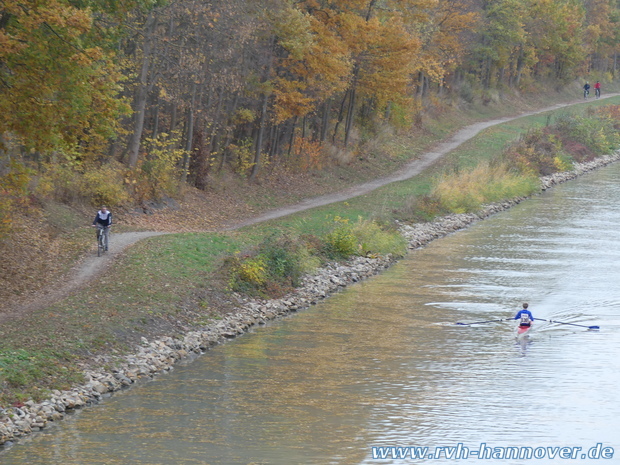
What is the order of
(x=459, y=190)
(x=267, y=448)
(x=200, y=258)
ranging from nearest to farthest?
(x=267, y=448) < (x=200, y=258) < (x=459, y=190)

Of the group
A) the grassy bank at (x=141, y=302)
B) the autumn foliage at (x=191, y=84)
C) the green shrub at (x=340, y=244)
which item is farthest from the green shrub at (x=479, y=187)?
the green shrub at (x=340, y=244)

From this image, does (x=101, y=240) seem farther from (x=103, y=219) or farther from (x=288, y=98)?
(x=288, y=98)

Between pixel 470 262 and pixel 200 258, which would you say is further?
pixel 470 262

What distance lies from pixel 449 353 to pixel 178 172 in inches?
781

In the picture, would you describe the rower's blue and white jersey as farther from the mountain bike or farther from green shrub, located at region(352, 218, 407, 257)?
the mountain bike

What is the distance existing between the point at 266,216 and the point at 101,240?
1241 centimetres

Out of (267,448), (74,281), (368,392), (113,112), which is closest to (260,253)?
(74,281)

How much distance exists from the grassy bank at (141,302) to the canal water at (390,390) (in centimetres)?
144

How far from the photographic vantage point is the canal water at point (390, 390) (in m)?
15.4

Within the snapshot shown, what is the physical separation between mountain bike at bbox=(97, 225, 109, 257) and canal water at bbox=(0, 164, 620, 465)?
6029 mm

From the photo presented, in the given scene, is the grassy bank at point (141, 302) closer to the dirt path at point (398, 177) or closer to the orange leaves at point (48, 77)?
the dirt path at point (398, 177)

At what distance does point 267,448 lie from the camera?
50.6ft

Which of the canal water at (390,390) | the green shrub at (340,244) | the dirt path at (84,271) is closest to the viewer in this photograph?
the canal water at (390,390)

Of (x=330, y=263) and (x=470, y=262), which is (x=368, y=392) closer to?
(x=330, y=263)
